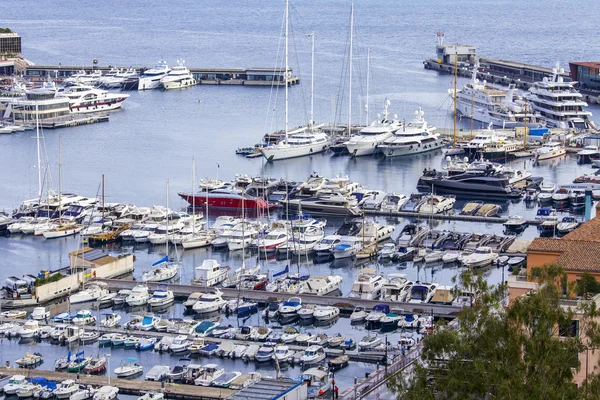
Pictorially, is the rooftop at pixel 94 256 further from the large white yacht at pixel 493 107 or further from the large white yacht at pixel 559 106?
the large white yacht at pixel 559 106

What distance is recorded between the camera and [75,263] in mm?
23938

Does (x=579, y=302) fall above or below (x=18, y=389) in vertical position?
above

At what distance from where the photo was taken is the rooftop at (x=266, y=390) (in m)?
14.3

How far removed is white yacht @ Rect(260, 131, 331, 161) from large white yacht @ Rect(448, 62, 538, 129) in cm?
648

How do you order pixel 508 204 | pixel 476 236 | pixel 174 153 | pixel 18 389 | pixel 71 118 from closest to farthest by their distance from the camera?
pixel 18 389 → pixel 476 236 → pixel 508 204 → pixel 174 153 → pixel 71 118

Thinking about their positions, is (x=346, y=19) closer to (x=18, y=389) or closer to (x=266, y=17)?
(x=266, y=17)

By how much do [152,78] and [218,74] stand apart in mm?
3087

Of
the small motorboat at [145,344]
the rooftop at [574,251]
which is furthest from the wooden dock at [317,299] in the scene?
the rooftop at [574,251]

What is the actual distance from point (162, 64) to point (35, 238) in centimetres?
2972

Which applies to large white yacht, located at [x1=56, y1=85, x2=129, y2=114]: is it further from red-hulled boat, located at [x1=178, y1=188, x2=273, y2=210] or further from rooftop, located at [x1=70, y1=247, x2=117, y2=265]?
rooftop, located at [x1=70, y1=247, x2=117, y2=265]

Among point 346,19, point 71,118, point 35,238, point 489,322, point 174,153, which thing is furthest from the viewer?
point 346,19

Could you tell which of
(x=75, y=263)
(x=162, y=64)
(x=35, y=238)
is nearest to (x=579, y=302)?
(x=75, y=263)

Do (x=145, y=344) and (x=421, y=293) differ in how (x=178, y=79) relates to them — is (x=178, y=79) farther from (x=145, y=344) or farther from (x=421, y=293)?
(x=145, y=344)

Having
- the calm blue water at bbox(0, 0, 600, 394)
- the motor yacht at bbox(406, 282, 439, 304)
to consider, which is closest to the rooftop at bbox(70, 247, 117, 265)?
the calm blue water at bbox(0, 0, 600, 394)
